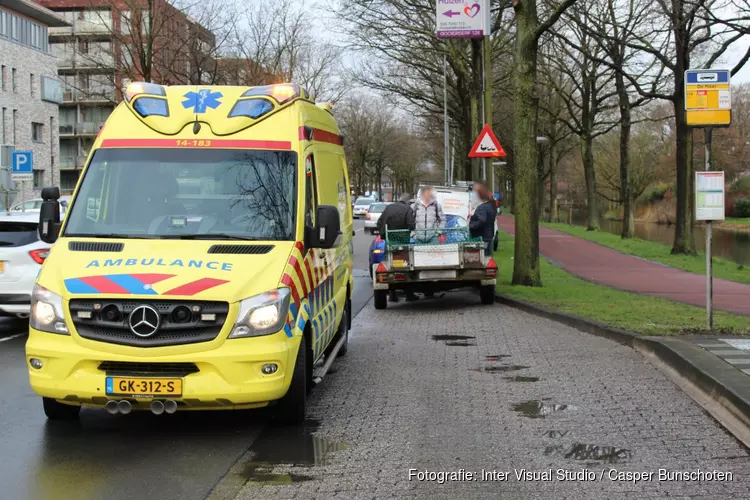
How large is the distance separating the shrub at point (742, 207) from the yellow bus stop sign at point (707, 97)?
205 ft

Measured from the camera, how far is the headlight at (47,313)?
20.0 ft

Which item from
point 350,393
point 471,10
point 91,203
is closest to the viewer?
point 91,203

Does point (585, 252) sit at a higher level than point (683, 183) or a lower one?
lower

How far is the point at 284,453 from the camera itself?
19.8ft

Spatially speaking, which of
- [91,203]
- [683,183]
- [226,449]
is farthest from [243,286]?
[683,183]

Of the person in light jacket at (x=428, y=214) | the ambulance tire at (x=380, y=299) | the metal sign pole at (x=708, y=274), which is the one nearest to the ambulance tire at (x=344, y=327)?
the metal sign pole at (x=708, y=274)

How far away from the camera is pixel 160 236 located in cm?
692

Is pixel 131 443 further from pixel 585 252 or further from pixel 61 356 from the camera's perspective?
pixel 585 252

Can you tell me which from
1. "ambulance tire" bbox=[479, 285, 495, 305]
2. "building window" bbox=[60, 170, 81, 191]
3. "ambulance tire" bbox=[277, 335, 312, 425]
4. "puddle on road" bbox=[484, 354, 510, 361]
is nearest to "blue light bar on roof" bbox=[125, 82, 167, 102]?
"ambulance tire" bbox=[277, 335, 312, 425]

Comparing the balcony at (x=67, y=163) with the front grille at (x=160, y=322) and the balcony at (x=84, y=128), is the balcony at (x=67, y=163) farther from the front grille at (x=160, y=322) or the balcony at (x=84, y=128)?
the front grille at (x=160, y=322)

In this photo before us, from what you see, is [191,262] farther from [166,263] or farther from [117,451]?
[117,451]

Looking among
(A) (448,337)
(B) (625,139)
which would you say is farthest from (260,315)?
(B) (625,139)

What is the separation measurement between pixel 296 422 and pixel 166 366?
1.18 metres

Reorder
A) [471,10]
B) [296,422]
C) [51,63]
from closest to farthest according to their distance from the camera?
[296,422] < [471,10] < [51,63]
